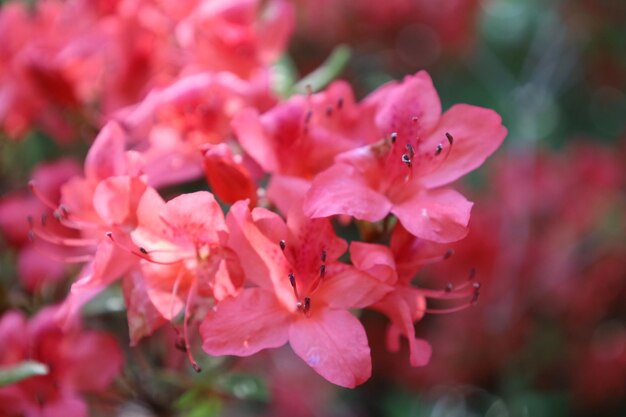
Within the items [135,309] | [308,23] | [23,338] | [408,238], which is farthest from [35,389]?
[308,23]

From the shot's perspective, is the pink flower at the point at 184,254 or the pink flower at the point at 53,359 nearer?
the pink flower at the point at 184,254

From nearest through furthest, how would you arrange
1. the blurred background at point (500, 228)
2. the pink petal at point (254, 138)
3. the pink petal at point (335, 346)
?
the pink petal at point (335, 346), the pink petal at point (254, 138), the blurred background at point (500, 228)

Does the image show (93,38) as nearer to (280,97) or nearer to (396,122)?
(280,97)

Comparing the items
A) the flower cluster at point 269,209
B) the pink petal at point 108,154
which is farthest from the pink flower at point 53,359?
the pink petal at point 108,154

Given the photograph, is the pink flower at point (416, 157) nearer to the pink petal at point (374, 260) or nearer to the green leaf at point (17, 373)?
the pink petal at point (374, 260)

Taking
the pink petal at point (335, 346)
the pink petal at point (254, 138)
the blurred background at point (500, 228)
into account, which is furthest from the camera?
the blurred background at point (500, 228)

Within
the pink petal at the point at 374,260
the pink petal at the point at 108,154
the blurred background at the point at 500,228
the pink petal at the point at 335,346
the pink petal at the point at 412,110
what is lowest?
the blurred background at the point at 500,228

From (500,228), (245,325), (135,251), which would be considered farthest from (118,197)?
(500,228)
